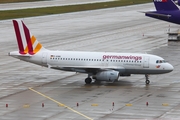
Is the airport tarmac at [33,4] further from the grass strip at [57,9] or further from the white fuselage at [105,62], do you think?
the white fuselage at [105,62]

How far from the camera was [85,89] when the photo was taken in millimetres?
55906

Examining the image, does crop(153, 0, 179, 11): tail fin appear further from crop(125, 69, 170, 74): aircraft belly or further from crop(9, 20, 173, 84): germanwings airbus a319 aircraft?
crop(125, 69, 170, 74): aircraft belly

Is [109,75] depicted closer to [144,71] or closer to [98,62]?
[98,62]

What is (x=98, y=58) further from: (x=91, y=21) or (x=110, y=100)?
(x=91, y=21)

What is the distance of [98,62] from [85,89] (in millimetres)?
4028

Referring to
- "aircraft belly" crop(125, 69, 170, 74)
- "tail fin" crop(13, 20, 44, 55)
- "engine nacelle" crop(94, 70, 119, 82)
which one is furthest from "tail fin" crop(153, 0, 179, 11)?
"engine nacelle" crop(94, 70, 119, 82)

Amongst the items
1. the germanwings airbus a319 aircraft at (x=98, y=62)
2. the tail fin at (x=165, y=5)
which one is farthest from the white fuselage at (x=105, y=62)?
the tail fin at (x=165, y=5)

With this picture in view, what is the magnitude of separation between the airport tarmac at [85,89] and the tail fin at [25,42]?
3.22 metres

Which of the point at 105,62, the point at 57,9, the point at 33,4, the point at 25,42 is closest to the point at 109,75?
the point at 105,62

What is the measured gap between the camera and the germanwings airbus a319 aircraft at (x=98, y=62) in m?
57.5

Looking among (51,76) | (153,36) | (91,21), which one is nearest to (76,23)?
(91,21)

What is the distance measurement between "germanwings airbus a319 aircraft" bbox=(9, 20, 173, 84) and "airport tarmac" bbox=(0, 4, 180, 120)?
1.43 meters

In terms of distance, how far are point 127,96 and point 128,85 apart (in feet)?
18.0

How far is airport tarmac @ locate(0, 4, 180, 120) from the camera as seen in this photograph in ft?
151
